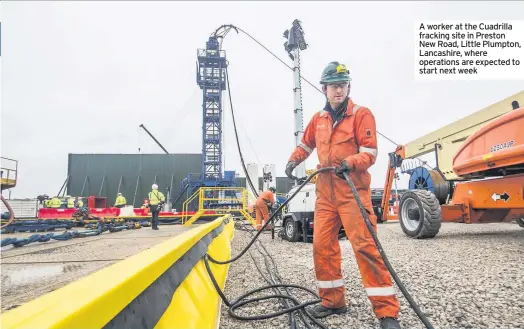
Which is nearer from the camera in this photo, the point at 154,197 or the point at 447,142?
the point at 447,142

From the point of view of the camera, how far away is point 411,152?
988cm

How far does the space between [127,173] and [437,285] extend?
93.2ft

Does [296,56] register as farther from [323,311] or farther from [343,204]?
[323,311]

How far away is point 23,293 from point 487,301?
150 inches

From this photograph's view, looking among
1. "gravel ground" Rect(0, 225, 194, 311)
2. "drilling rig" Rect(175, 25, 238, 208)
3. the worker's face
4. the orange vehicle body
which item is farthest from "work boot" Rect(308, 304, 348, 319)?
"drilling rig" Rect(175, 25, 238, 208)

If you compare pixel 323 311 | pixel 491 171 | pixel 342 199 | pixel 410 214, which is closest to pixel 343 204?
pixel 342 199

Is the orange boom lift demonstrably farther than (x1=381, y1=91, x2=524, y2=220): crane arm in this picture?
No

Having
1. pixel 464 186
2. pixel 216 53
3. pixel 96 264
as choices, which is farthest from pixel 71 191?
pixel 464 186

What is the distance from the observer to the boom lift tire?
6883mm

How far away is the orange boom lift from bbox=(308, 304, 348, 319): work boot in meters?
3.82

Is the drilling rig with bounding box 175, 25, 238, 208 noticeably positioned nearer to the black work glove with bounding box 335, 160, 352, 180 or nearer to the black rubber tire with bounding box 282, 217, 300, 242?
the black rubber tire with bounding box 282, 217, 300, 242

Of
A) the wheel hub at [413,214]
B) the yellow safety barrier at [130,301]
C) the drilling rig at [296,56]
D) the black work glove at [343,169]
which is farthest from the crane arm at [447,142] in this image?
the yellow safety barrier at [130,301]

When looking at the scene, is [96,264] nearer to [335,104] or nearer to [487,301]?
[335,104]

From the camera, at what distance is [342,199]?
2338 millimetres
